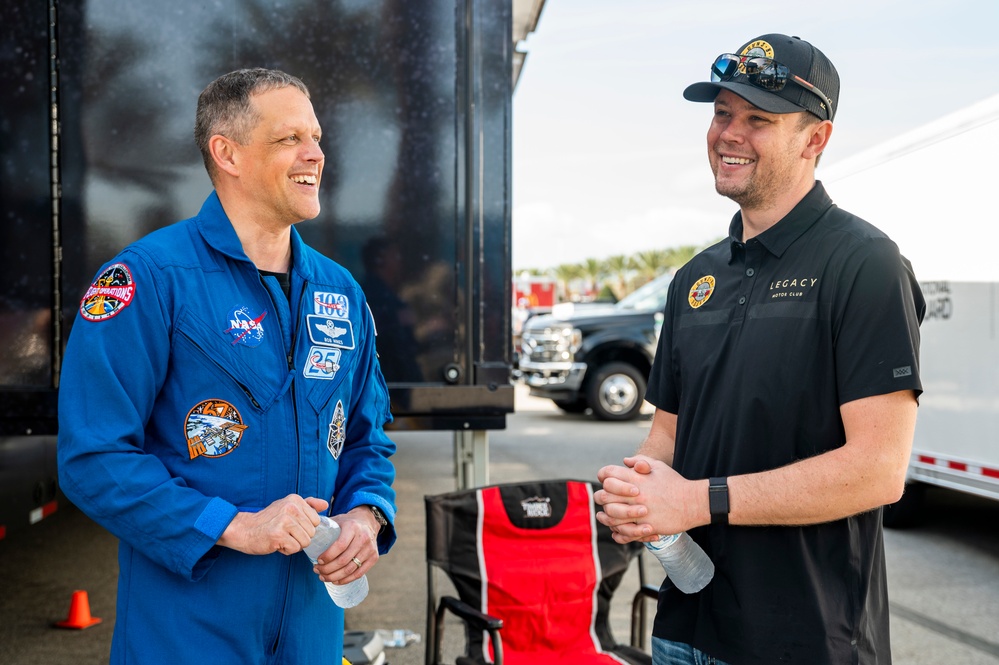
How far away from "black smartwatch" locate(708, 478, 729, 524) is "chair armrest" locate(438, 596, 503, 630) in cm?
160

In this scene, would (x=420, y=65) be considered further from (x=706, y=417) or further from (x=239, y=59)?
(x=706, y=417)

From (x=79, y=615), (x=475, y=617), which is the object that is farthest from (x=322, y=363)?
(x=79, y=615)

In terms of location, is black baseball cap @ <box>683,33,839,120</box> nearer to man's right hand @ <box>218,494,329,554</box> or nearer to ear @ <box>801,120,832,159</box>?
ear @ <box>801,120,832,159</box>

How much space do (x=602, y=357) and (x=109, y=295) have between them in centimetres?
1086

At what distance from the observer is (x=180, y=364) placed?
6.02 feet

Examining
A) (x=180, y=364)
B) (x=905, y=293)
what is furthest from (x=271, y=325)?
(x=905, y=293)

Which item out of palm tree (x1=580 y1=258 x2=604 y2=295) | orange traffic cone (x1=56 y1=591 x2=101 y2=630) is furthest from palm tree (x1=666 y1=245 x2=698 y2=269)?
orange traffic cone (x1=56 y1=591 x2=101 y2=630)

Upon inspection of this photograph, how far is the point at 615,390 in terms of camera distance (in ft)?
40.6

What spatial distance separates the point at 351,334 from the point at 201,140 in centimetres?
56

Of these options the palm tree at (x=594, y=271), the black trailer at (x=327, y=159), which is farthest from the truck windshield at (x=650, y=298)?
the palm tree at (x=594, y=271)

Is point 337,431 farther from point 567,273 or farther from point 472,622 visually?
point 567,273

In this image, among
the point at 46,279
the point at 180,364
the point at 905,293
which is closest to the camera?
the point at 905,293

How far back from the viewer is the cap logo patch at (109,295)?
1.77m

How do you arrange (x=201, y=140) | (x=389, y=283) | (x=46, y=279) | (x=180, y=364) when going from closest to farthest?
(x=180, y=364) → (x=201, y=140) → (x=46, y=279) → (x=389, y=283)
